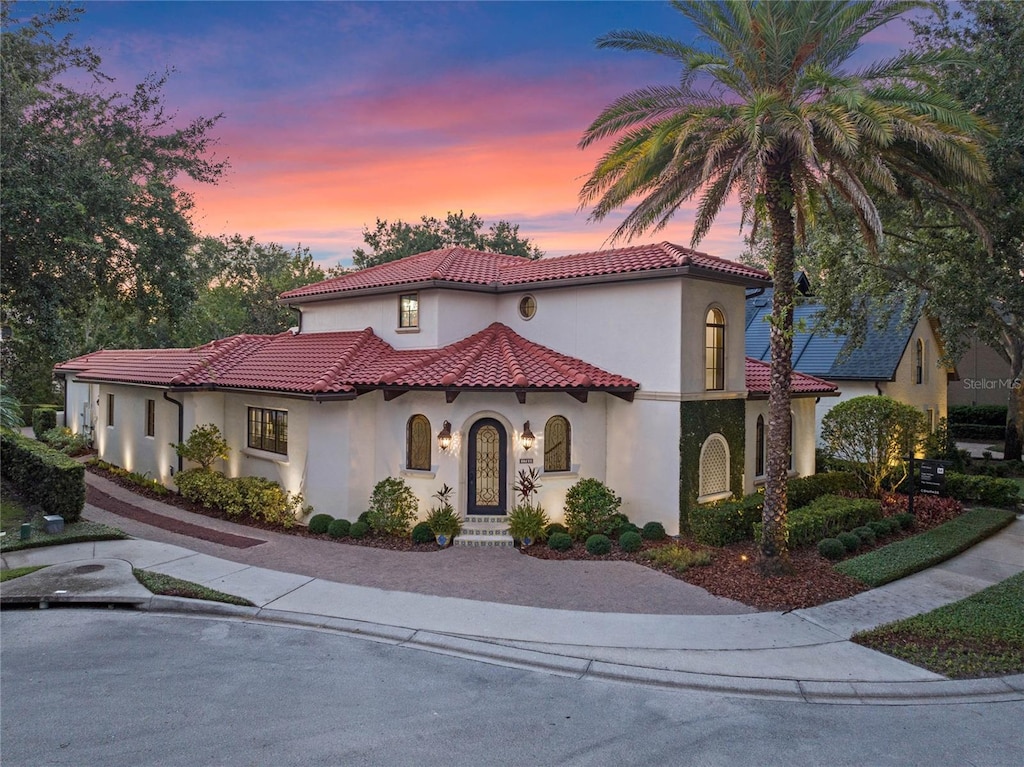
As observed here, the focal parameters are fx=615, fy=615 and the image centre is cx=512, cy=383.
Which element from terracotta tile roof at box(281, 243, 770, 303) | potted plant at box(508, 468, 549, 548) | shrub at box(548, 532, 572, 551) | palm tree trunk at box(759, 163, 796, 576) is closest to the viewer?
palm tree trunk at box(759, 163, 796, 576)

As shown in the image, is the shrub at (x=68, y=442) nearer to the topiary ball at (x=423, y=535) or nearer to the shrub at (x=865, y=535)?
the topiary ball at (x=423, y=535)

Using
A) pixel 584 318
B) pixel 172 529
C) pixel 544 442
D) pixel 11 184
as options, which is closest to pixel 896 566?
pixel 544 442

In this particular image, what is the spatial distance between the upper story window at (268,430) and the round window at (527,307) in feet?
22.4

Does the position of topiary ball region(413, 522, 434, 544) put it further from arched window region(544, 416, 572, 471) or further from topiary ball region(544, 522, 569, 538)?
arched window region(544, 416, 572, 471)

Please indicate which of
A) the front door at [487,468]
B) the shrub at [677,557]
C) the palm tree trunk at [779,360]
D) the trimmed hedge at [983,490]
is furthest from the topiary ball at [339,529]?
the trimmed hedge at [983,490]

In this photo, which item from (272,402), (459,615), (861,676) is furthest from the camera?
(272,402)

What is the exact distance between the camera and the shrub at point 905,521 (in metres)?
14.9

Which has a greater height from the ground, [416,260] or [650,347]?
[416,260]

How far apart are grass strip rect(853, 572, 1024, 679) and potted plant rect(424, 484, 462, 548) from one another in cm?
789

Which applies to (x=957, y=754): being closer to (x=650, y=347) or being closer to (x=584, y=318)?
(x=650, y=347)

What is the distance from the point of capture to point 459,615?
9609mm

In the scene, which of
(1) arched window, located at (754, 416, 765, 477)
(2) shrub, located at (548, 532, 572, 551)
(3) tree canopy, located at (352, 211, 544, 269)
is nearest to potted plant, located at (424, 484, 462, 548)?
(2) shrub, located at (548, 532, 572, 551)

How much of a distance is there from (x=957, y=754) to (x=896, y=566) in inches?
258

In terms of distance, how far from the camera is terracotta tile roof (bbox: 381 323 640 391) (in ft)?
44.7
